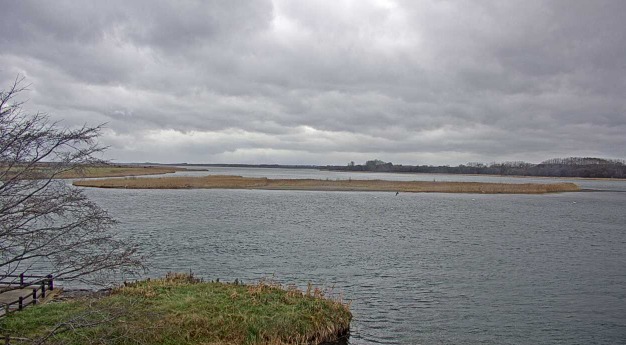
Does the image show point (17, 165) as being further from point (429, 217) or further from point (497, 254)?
point (429, 217)

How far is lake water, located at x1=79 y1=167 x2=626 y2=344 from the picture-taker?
58.9 ft

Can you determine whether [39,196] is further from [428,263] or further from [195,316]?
[428,263]

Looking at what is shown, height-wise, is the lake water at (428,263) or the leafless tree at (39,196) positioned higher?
the leafless tree at (39,196)

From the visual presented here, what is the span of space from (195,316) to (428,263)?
17369mm

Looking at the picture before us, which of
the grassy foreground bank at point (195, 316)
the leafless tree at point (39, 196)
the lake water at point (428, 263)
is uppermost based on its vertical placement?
the leafless tree at point (39, 196)

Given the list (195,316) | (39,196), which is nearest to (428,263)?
(195,316)

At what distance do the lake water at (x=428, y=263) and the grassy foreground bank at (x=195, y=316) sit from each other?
179cm

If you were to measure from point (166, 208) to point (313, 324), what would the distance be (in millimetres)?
42500

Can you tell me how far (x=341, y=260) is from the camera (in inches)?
1108

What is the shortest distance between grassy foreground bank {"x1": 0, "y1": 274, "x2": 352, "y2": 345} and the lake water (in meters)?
1.79

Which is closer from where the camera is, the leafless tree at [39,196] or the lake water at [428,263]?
the leafless tree at [39,196]

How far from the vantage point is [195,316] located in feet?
47.5

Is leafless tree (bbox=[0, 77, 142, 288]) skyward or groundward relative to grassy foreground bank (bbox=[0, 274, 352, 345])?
skyward

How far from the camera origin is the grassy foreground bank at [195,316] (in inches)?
506
